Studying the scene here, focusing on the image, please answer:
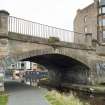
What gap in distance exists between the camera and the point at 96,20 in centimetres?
6744

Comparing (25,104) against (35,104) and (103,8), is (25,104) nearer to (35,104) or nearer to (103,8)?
(35,104)

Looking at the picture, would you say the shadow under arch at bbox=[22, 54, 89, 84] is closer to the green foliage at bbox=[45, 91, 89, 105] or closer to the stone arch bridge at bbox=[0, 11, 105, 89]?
the stone arch bridge at bbox=[0, 11, 105, 89]

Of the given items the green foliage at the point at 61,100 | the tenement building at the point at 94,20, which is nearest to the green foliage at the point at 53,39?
the green foliage at the point at 61,100

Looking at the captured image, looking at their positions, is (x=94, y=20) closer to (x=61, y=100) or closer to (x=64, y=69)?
(x=64, y=69)

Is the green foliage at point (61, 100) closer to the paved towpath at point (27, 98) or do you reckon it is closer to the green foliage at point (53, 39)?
the paved towpath at point (27, 98)

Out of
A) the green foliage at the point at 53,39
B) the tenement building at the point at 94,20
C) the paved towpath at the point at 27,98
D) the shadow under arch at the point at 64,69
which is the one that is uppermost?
the tenement building at the point at 94,20

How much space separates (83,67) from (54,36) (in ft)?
25.9

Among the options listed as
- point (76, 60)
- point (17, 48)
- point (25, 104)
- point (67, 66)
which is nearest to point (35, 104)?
point (25, 104)

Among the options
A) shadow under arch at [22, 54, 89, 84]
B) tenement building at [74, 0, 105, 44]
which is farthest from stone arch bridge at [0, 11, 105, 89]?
tenement building at [74, 0, 105, 44]

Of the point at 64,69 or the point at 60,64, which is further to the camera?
the point at 64,69

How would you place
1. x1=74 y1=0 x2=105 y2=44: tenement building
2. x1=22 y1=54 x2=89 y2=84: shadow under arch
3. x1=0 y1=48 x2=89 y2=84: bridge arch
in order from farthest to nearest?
1. x1=74 y1=0 x2=105 y2=44: tenement building
2. x1=22 y1=54 x2=89 y2=84: shadow under arch
3. x1=0 y1=48 x2=89 y2=84: bridge arch

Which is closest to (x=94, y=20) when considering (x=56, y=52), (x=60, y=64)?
(x=60, y=64)

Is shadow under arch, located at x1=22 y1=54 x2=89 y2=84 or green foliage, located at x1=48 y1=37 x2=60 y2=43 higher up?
green foliage, located at x1=48 y1=37 x2=60 y2=43

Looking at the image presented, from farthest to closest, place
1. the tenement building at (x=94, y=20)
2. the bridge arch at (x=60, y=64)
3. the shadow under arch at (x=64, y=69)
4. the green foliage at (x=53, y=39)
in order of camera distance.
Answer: the tenement building at (x=94, y=20), the shadow under arch at (x=64, y=69), the green foliage at (x=53, y=39), the bridge arch at (x=60, y=64)
